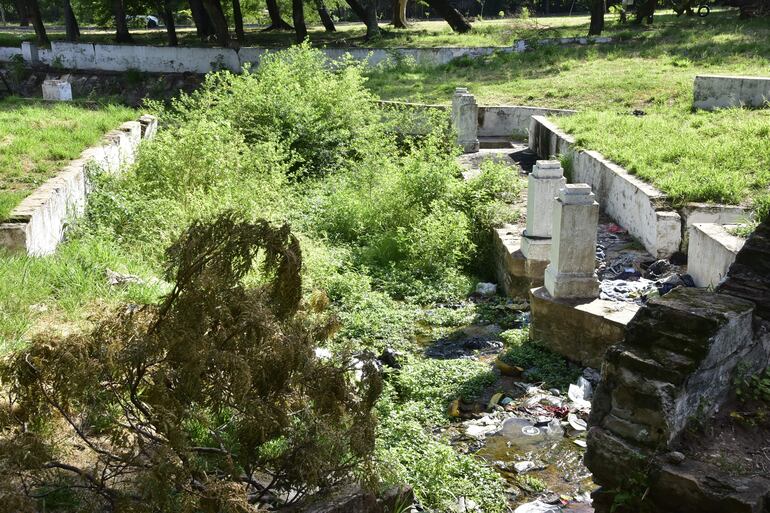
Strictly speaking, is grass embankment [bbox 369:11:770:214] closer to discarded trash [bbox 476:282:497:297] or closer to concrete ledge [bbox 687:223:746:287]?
concrete ledge [bbox 687:223:746:287]

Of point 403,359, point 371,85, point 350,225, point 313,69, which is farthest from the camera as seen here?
point 371,85

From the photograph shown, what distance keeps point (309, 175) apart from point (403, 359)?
6.73 meters

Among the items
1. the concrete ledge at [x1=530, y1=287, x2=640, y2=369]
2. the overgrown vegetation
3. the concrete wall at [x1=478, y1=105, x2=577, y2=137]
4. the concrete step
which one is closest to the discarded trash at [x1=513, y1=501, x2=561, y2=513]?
the overgrown vegetation

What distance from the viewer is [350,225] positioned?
1045 centimetres

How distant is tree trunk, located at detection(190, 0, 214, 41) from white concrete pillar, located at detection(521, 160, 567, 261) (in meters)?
24.3

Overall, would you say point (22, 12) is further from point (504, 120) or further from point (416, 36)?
point (504, 120)

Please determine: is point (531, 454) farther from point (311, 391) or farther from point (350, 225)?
point (350, 225)

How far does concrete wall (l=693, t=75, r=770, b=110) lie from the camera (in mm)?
12656

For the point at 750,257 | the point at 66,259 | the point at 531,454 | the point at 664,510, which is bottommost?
the point at 531,454

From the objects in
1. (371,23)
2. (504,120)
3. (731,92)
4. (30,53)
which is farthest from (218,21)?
(731,92)

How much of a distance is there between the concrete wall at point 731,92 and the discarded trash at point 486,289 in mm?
6221

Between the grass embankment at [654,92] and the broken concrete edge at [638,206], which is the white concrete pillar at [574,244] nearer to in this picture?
the broken concrete edge at [638,206]

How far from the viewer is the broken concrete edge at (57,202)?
7.21 meters

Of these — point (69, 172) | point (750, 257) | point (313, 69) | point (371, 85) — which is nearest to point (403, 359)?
point (750, 257)
